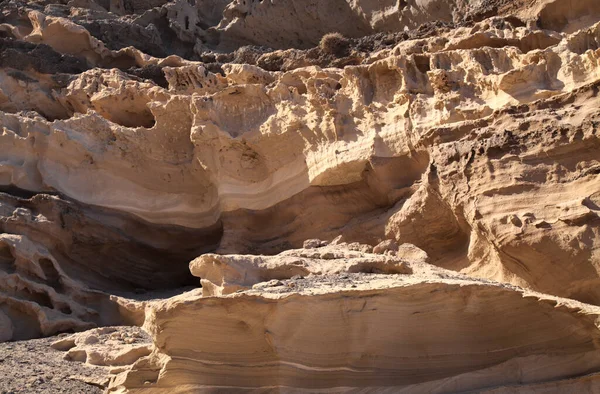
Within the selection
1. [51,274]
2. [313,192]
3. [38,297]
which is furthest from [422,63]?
[38,297]

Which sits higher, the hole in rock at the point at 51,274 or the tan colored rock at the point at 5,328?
the hole in rock at the point at 51,274

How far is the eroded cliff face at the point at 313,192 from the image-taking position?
512 cm

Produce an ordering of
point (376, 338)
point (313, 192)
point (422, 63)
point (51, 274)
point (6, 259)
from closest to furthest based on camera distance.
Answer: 1. point (376, 338)
2. point (6, 259)
3. point (51, 274)
4. point (313, 192)
5. point (422, 63)

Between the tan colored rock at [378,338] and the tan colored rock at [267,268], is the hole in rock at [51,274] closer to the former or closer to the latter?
the tan colored rock at [267,268]

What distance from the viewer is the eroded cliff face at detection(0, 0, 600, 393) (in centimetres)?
512

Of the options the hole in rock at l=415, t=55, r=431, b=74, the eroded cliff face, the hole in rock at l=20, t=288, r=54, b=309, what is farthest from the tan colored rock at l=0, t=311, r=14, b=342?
the hole in rock at l=415, t=55, r=431, b=74

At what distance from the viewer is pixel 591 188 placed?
6520 millimetres

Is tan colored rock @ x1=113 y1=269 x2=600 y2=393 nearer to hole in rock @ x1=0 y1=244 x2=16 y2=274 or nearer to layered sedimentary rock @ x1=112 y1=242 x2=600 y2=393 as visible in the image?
layered sedimentary rock @ x1=112 y1=242 x2=600 y2=393

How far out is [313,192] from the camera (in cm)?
934

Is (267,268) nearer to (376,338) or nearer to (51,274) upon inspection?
(376,338)

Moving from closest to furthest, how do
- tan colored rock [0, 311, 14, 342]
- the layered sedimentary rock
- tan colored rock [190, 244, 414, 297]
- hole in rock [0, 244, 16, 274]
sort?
the layered sedimentary rock → tan colored rock [190, 244, 414, 297] → tan colored rock [0, 311, 14, 342] → hole in rock [0, 244, 16, 274]

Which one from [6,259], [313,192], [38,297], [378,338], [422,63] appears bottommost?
[378,338]

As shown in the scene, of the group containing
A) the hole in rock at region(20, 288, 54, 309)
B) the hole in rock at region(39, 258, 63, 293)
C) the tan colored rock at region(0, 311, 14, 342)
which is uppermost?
the hole in rock at region(39, 258, 63, 293)

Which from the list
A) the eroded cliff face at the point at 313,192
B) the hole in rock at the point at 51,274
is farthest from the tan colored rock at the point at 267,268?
the hole in rock at the point at 51,274
